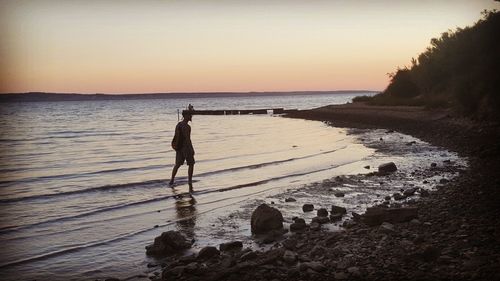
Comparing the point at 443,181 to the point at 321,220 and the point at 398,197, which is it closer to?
the point at 398,197

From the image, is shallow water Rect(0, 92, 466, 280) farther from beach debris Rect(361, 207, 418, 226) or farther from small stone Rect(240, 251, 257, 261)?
beach debris Rect(361, 207, 418, 226)

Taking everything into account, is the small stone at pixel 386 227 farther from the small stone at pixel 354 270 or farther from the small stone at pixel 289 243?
the small stone at pixel 354 270

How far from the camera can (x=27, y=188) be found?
1424cm

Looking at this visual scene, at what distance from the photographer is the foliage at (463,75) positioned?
2622 cm

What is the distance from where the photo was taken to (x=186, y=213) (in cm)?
1063

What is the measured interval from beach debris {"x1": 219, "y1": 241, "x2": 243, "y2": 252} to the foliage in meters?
21.5

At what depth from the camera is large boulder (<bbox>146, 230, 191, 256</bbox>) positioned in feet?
24.6

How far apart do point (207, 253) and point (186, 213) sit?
373cm

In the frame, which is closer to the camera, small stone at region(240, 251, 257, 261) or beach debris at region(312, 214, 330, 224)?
small stone at region(240, 251, 257, 261)

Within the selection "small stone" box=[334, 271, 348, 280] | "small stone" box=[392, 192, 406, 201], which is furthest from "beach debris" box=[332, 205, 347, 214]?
"small stone" box=[334, 271, 348, 280]

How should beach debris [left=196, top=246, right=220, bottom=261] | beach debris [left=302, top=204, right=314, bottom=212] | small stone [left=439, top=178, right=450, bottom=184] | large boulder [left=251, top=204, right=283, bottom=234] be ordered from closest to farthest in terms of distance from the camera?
beach debris [left=196, top=246, right=220, bottom=261] → large boulder [left=251, top=204, right=283, bottom=234] → beach debris [left=302, top=204, right=314, bottom=212] → small stone [left=439, top=178, right=450, bottom=184]

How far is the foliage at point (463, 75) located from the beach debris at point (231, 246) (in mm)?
21485

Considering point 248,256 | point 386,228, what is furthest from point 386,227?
point 248,256

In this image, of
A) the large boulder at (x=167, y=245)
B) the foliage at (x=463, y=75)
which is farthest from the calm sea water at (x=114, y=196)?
the foliage at (x=463, y=75)
